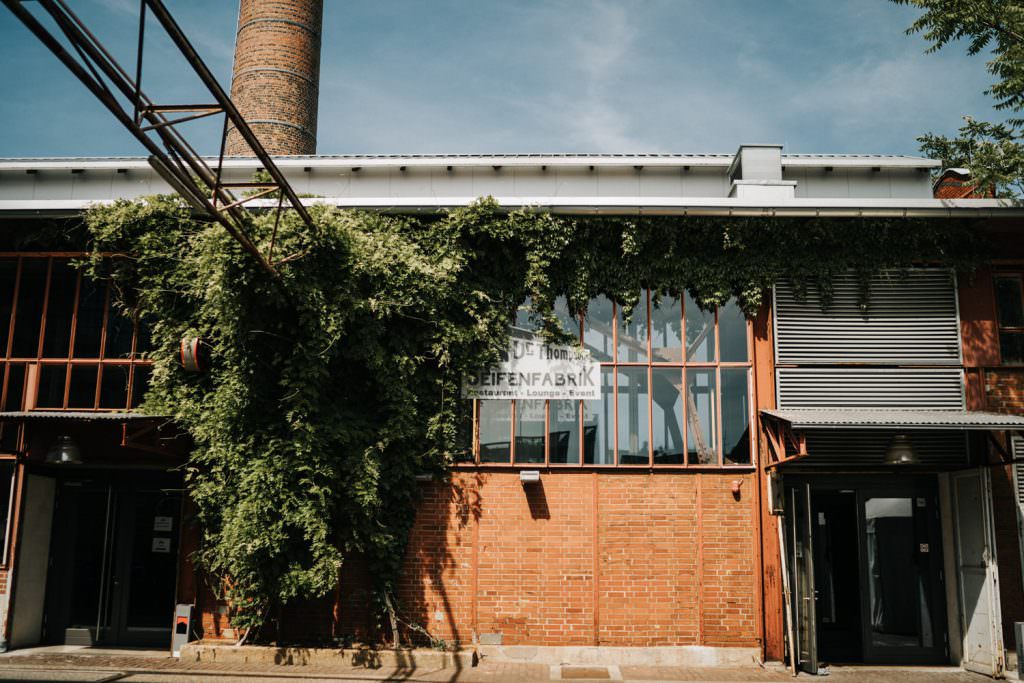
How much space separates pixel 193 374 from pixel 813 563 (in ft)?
31.4

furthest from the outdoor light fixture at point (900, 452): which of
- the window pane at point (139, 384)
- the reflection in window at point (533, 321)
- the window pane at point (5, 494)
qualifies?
the window pane at point (5, 494)

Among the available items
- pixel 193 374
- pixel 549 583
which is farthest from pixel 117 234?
pixel 549 583

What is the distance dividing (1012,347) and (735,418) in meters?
4.40

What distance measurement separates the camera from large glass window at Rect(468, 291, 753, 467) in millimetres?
11477

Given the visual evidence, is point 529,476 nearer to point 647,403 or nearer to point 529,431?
point 529,431

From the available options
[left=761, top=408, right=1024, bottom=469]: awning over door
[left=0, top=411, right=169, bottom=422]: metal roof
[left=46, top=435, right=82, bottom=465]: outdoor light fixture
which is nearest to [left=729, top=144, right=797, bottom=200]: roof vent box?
[left=761, top=408, right=1024, bottom=469]: awning over door

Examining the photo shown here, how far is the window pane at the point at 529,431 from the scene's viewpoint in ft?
37.8

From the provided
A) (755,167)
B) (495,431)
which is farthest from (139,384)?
(755,167)

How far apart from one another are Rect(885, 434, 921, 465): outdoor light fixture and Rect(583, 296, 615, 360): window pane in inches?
165

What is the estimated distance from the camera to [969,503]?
11109mm

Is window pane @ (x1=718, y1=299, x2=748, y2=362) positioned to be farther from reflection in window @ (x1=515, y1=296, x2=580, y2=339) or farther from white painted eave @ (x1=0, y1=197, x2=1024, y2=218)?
reflection in window @ (x1=515, y1=296, x2=580, y2=339)

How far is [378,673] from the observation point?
10250mm

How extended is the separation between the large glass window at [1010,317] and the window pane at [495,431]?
7.53 meters

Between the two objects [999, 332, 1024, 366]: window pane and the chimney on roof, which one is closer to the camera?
[999, 332, 1024, 366]: window pane
